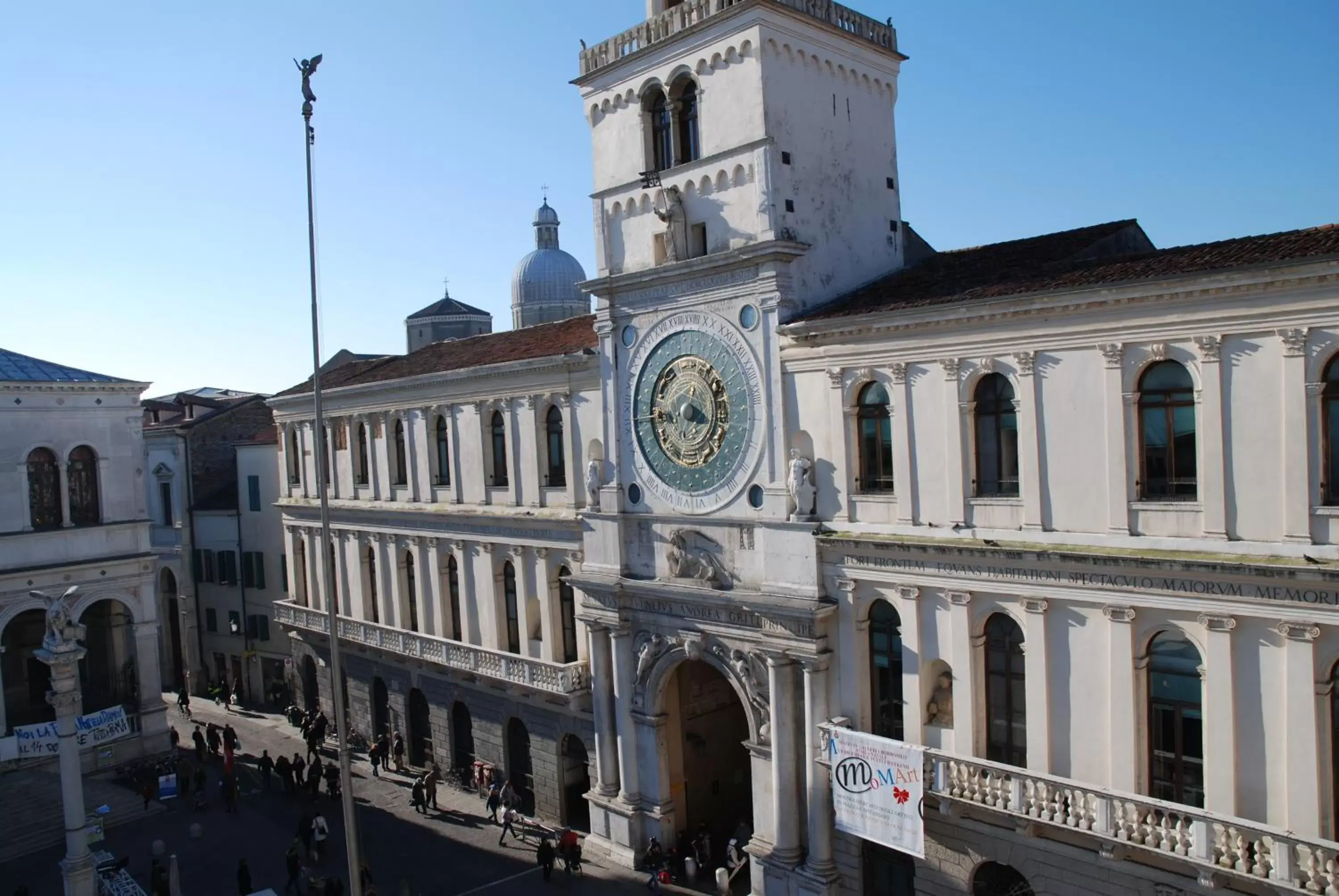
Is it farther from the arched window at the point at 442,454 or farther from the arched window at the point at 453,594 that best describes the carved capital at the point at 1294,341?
the arched window at the point at 453,594

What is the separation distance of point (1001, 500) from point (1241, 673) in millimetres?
4898

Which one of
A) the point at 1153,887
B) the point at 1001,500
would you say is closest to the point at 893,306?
the point at 1001,500

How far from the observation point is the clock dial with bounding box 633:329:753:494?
24.4 m

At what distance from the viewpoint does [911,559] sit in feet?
68.5

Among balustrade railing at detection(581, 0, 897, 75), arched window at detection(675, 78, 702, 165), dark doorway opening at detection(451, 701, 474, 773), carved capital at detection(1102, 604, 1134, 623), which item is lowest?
dark doorway opening at detection(451, 701, 474, 773)

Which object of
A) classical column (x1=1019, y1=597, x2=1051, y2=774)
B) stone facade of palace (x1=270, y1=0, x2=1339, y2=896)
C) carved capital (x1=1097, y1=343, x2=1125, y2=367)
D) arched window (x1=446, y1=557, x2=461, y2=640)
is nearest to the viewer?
stone facade of palace (x1=270, y1=0, x2=1339, y2=896)

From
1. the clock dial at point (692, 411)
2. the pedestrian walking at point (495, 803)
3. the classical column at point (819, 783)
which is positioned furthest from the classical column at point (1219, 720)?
the pedestrian walking at point (495, 803)

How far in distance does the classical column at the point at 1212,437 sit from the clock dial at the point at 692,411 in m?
9.70

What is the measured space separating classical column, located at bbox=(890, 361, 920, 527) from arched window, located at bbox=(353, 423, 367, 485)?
22.6 m

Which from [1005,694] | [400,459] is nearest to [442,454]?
[400,459]

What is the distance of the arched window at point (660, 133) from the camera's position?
85.7 ft

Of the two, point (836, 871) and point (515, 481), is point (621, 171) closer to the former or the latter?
point (515, 481)

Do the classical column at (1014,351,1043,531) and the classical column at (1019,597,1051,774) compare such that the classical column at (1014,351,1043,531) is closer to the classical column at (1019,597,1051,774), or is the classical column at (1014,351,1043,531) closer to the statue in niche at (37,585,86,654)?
the classical column at (1019,597,1051,774)

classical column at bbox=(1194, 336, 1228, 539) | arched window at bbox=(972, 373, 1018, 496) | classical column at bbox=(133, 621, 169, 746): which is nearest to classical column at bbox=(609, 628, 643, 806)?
arched window at bbox=(972, 373, 1018, 496)
